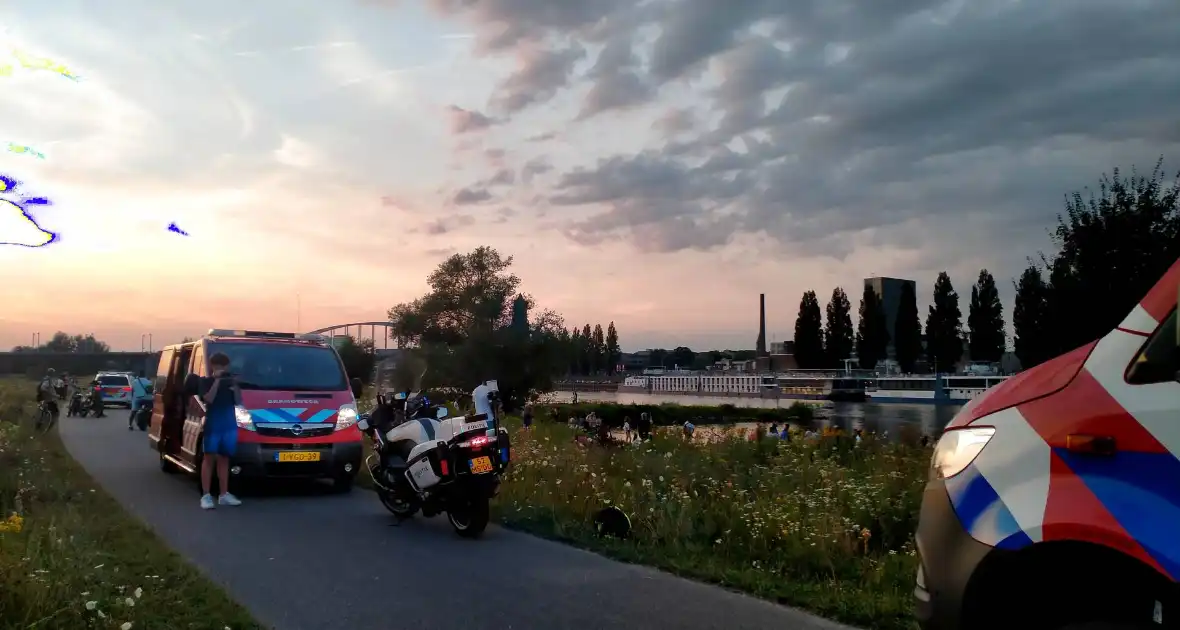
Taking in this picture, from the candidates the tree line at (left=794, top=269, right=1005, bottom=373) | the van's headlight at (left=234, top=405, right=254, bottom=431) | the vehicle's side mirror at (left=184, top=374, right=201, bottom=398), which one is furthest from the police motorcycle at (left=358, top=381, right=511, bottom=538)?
the tree line at (left=794, top=269, right=1005, bottom=373)

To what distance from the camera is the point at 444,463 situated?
9211mm

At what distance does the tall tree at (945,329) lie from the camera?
109250 mm

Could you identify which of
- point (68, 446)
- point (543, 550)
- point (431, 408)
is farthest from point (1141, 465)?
point (68, 446)

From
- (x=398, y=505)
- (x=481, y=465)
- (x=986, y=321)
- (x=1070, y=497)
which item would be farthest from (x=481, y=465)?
(x=986, y=321)

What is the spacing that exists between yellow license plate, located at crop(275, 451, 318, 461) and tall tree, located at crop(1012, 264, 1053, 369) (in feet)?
30.8

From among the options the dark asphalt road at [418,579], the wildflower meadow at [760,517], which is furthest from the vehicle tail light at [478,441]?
the wildflower meadow at [760,517]

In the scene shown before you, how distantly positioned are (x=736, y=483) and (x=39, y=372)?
253 feet

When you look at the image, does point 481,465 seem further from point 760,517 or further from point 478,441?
point 760,517

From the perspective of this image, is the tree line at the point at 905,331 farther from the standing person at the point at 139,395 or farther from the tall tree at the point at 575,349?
the standing person at the point at 139,395

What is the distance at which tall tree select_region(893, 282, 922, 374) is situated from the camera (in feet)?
381

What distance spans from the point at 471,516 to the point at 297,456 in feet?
12.5

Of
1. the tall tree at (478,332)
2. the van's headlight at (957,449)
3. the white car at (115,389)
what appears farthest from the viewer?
the tall tree at (478,332)

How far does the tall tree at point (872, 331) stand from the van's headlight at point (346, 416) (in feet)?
368

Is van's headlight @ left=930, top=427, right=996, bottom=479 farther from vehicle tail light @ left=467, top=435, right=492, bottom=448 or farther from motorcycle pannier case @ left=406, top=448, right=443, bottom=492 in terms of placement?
motorcycle pannier case @ left=406, top=448, right=443, bottom=492
